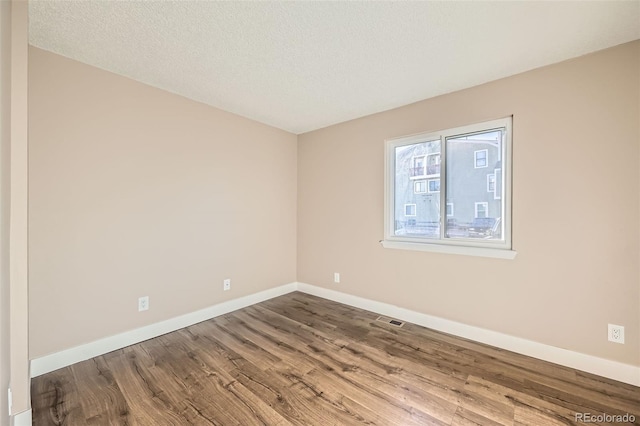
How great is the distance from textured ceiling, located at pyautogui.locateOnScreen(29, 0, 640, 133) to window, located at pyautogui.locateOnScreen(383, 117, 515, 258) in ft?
1.75

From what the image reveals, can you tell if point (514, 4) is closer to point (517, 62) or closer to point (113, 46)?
point (517, 62)

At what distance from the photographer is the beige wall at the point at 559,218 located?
1.86 meters

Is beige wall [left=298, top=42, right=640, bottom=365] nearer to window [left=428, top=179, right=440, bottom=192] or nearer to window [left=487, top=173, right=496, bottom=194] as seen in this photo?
window [left=487, top=173, right=496, bottom=194]

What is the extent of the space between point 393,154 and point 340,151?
2.41ft

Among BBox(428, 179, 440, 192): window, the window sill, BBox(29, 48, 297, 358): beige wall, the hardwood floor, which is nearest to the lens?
the hardwood floor

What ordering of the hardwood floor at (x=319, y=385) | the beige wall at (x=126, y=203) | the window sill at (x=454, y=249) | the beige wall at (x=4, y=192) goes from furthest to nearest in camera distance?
the window sill at (x=454, y=249), the beige wall at (x=126, y=203), the hardwood floor at (x=319, y=385), the beige wall at (x=4, y=192)

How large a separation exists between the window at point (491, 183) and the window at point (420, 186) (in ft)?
1.96

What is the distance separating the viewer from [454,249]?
2.58m

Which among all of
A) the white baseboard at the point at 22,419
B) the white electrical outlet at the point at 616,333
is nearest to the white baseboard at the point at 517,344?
the white electrical outlet at the point at 616,333

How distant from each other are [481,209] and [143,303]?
3334 mm

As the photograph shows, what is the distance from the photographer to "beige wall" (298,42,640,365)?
1.86 meters

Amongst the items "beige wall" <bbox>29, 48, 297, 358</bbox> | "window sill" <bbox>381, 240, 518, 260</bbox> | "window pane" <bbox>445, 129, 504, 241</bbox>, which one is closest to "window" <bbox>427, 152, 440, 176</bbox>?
"window pane" <bbox>445, 129, 504, 241</bbox>

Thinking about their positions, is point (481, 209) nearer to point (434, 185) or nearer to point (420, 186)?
point (434, 185)

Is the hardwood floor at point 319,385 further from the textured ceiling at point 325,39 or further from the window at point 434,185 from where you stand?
the textured ceiling at point 325,39
